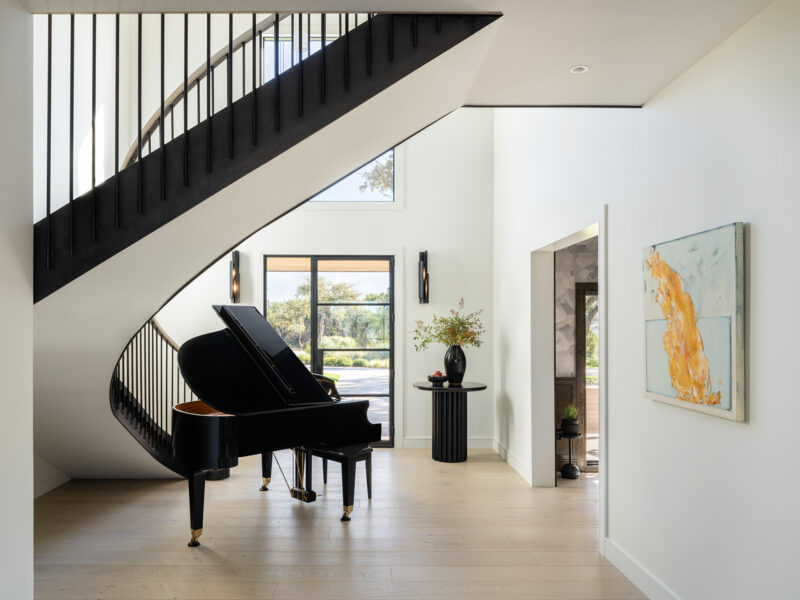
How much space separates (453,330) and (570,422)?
163 centimetres

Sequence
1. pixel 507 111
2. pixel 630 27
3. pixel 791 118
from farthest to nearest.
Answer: pixel 507 111, pixel 630 27, pixel 791 118

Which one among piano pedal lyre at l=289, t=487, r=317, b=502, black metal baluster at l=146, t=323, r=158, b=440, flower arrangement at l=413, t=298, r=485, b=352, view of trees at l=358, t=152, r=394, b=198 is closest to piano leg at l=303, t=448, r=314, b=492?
piano pedal lyre at l=289, t=487, r=317, b=502

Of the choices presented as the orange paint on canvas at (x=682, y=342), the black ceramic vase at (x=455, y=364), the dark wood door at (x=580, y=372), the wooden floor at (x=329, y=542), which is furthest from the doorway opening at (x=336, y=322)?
the orange paint on canvas at (x=682, y=342)

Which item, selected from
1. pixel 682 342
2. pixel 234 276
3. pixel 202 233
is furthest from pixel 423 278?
pixel 682 342

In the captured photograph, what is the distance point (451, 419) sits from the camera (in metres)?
6.83

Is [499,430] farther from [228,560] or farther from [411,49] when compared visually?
[411,49]

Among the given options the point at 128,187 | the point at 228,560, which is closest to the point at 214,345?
the point at 228,560

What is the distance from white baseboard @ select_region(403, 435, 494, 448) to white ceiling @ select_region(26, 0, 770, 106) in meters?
5.05

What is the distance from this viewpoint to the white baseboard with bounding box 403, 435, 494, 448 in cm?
759

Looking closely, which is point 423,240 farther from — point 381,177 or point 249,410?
point 249,410

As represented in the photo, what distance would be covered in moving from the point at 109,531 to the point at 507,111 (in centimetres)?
560

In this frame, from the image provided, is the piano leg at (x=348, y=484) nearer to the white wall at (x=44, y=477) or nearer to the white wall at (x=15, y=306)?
the white wall at (x=15, y=306)

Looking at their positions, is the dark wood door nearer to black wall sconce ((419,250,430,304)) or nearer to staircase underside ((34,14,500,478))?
black wall sconce ((419,250,430,304))

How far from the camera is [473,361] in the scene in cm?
762
